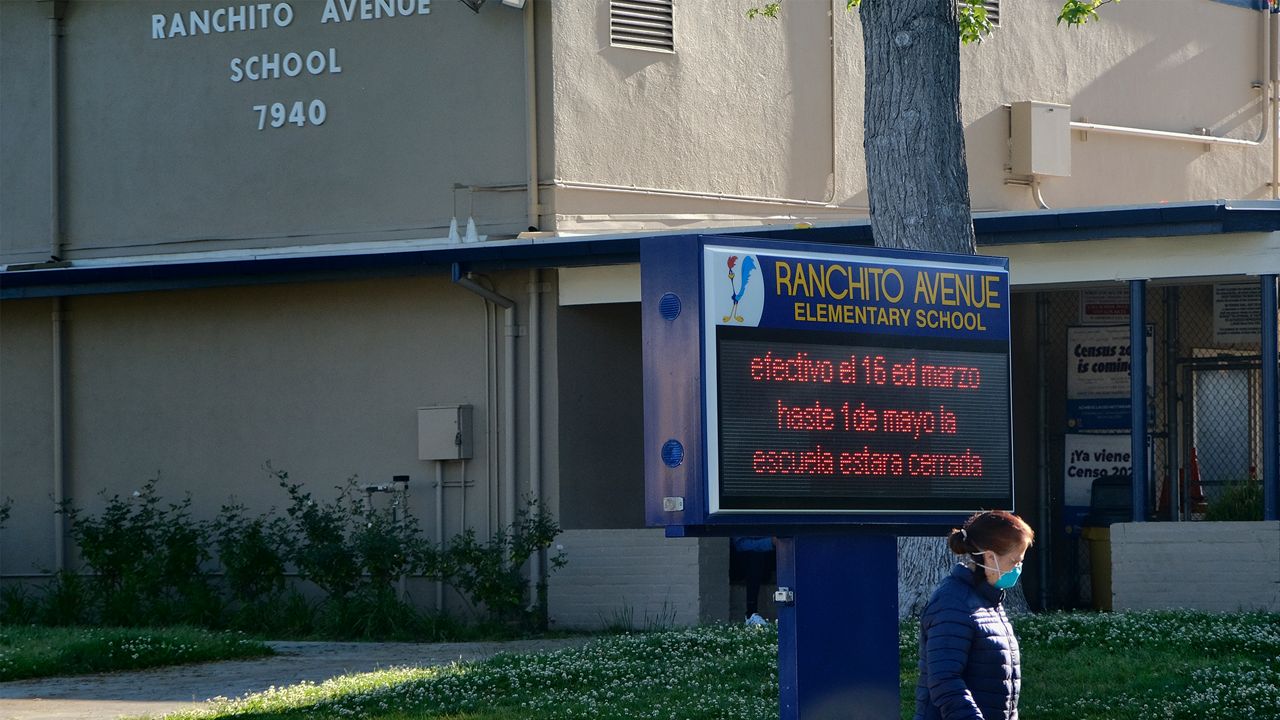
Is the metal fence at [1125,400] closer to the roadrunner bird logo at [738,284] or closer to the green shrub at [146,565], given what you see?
the green shrub at [146,565]

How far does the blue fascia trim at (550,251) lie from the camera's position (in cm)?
1363

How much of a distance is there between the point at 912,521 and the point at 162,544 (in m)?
11.0

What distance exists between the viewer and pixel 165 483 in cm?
1709

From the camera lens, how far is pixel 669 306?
6.68 metres

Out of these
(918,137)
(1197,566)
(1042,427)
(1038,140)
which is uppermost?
(1038,140)

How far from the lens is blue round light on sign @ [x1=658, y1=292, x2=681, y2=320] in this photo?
664 cm

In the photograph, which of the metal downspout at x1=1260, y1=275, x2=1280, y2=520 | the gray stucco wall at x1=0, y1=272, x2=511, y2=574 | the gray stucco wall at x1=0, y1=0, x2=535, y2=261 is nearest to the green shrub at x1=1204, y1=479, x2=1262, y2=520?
the metal downspout at x1=1260, y1=275, x2=1280, y2=520

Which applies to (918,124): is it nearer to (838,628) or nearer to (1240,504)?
(1240,504)

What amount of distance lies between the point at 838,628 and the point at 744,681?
10.5 ft

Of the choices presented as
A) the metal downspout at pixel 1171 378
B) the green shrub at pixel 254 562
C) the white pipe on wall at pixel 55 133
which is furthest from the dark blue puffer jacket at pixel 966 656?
the white pipe on wall at pixel 55 133

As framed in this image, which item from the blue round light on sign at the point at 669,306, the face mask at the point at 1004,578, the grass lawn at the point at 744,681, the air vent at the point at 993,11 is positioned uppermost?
the air vent at the point at 993,11

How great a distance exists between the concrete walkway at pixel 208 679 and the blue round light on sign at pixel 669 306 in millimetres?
5347

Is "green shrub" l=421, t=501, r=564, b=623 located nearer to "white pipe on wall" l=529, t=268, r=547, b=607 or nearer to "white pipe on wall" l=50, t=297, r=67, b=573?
"white pipe on wall" l=529, t=268, r=547, b=607

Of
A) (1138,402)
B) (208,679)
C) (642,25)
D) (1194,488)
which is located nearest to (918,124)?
(1138,402)
